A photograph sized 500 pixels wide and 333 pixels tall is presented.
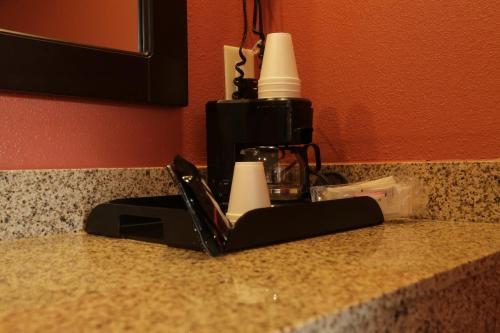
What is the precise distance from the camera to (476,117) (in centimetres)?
80

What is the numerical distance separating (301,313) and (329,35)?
2.50ft

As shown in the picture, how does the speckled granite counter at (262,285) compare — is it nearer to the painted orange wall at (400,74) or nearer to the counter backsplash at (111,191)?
the counter backsplash at (111,191)

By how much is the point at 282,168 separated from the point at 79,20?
0.43 metres

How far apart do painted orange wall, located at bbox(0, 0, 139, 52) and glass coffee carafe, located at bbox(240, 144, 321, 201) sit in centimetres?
29

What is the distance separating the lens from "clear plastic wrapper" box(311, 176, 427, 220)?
81 centimetres

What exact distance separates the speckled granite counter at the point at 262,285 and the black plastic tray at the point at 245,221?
2cm

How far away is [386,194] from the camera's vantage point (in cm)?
81

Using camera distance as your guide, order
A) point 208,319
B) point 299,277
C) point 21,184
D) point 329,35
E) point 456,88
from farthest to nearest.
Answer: point 329,35, point 456,88, point 21,184, point 299,277, point 208,319

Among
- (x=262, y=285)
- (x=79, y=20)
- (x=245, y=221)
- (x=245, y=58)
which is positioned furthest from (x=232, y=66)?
(x=262, y=285)

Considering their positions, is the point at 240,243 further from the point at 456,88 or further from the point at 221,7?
the point at 221,7

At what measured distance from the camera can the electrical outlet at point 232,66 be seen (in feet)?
3.34

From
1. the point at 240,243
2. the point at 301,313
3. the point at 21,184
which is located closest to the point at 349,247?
the point at 240,243

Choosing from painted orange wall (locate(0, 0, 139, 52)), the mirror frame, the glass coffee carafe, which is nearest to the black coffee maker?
the glass coffee carafe

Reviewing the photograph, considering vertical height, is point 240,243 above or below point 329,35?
below
